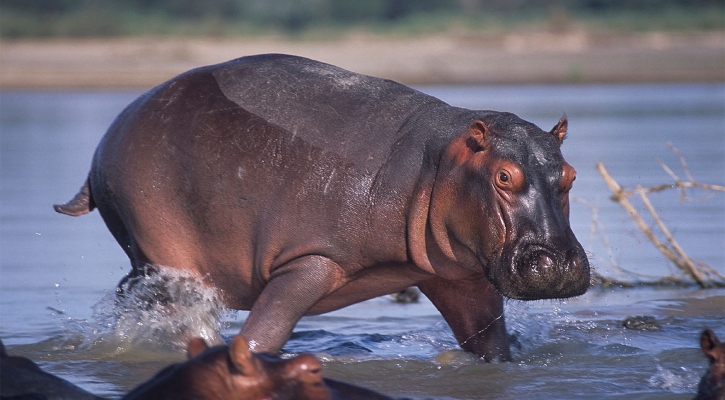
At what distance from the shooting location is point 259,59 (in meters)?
5.00

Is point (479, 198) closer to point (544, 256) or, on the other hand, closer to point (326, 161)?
point (544, 256)

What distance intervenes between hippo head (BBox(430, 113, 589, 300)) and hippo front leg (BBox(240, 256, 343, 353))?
45 centimetres

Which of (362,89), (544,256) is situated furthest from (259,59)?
A: (544,256)

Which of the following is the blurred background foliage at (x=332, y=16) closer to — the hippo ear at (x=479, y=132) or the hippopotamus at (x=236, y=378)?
the hippo ear at (x=479, y=132)

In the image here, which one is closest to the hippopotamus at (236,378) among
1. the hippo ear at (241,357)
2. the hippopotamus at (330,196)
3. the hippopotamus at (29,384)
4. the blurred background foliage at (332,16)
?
the hippo ear at (241,357)

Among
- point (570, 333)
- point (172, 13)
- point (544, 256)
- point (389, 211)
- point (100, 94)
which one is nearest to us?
point (544, 256)

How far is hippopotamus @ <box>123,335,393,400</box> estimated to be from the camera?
322cm

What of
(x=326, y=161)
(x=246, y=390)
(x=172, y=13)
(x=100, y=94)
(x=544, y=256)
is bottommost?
(x=246, y=390)

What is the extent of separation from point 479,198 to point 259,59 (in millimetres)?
1319

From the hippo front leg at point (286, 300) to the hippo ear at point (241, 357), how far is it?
111cm

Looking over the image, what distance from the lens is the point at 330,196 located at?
14.7 ft

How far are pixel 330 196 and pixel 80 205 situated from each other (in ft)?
4.15

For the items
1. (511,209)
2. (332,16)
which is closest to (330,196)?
(511,209)

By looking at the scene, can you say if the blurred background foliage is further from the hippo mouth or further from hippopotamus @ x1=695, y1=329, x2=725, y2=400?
hippopotamus @ x1=695, y1=329, x2=725, y2=400
